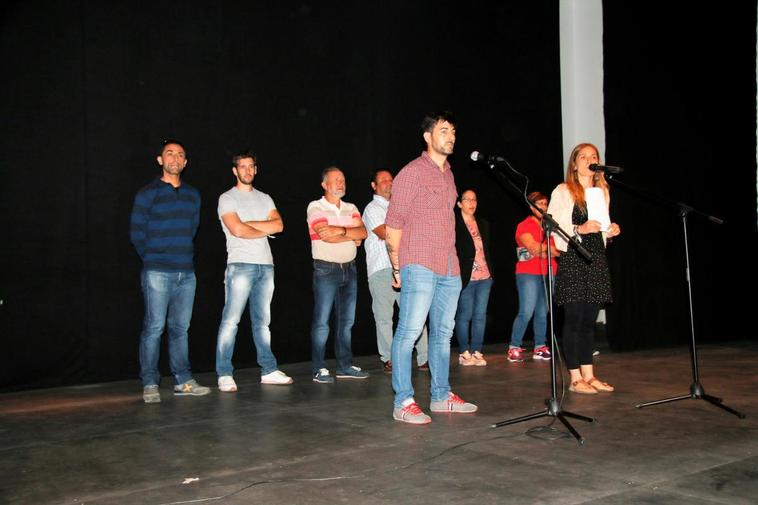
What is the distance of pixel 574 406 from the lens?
399cm

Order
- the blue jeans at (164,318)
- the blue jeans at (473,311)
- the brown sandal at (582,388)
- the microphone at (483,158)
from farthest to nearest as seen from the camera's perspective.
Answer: the blue jeans at (473,311)
the blue jeans at (164,318)
the brown sandal at (582,388)
the microphone at (483,158)

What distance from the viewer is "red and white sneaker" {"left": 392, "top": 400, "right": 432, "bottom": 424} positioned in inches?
142

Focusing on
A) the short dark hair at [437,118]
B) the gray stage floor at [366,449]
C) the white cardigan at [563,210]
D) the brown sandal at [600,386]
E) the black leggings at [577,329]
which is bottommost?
the gray stage floor at [366,449]

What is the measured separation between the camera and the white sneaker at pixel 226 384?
4.86m

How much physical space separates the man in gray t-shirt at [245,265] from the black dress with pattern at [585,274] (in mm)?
1966

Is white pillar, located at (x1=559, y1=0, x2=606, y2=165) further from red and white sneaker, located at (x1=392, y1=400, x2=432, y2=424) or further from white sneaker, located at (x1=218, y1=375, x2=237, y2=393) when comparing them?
red and white sneaker, located at (x1=392, y1=400, x2=432, y2=424)

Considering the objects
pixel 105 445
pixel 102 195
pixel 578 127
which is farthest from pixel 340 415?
pixel 578 127

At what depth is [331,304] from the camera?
5.34 metres

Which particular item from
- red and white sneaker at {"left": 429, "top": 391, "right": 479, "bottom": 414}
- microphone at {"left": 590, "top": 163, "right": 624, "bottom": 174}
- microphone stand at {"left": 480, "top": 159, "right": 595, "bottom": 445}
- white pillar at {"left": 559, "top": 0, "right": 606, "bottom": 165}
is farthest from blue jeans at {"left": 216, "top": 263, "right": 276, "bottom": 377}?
white pillar at {"left": 559, "top": 0, "right": 606, "bottom": 165}

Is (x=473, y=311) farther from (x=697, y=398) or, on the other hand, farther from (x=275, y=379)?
(x=697, y=398)

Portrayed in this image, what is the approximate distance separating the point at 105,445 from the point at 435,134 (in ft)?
7.08

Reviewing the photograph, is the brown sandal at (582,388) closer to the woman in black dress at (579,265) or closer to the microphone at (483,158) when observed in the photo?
the woman in black dress at (579,265)

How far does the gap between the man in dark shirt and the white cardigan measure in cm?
80

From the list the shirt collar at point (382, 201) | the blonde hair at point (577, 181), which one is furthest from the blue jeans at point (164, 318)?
the blonde hair at point (577, 181)
